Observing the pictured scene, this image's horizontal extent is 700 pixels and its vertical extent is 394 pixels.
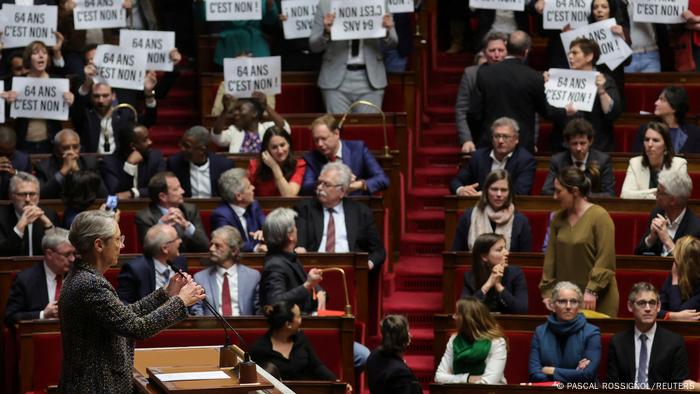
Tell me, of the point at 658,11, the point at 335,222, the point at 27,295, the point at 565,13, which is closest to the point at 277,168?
the point at 335,222

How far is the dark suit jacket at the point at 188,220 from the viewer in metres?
8.19

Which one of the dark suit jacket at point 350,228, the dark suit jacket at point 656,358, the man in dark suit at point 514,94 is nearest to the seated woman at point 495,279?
the dark suit jacket at point 656,358

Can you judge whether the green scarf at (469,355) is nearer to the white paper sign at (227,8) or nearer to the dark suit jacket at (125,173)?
the dark suit jacket at (125,173)

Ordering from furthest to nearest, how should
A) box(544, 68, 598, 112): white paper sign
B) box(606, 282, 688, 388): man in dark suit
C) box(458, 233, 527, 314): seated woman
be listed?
box(544, 68, 598, 112): white paper sign < box(458, 233, 527, 314): seated woman < box(606, 282, 688, 388): man in dark suit

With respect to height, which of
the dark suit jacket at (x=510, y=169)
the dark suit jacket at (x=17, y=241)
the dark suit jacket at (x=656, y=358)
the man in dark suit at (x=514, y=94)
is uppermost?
the man in dark suit at (x=514, y=94)

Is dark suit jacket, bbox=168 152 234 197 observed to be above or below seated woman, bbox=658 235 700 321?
above

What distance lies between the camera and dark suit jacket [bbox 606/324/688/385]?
22.7ft

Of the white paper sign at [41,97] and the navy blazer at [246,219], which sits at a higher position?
Answer: the white paper sign at [41,97]

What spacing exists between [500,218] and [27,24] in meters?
3.78

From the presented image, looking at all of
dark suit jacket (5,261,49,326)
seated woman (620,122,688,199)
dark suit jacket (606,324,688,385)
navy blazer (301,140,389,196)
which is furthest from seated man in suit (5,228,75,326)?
seated woman (620,122,688,199)

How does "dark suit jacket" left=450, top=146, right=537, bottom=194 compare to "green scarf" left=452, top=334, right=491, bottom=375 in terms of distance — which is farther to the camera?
"dark suit jacket" left=450, top=146, right=537, bottom=194

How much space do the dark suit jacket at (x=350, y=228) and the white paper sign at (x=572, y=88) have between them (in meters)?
1.62

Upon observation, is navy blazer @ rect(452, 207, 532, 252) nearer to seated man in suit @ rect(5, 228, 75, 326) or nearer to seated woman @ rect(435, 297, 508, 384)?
seated woman @ rect(435, 297, 508, 384)

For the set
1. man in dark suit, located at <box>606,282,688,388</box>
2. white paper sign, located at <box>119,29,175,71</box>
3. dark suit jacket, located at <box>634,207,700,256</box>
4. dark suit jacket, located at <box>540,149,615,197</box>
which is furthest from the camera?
white paper sign, located at <box>119,29,175,71</box>
